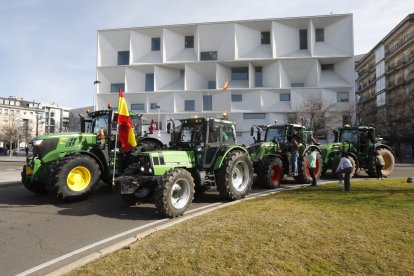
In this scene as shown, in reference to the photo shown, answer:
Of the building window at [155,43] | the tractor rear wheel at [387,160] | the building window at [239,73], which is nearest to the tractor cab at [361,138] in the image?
the tractor rear wheel at [387,160]

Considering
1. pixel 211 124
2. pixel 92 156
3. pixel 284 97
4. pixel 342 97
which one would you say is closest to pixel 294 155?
pixel 211 124

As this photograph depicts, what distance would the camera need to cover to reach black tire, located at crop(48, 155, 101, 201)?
8906mm

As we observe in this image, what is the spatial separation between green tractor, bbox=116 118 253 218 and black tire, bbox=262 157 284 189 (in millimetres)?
1994

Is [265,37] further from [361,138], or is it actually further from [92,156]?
[92,156]

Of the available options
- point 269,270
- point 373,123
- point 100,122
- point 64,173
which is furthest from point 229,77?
point 269,270

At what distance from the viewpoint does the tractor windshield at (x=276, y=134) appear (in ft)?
45.4

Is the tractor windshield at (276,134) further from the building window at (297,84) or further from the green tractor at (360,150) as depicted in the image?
the building window at (297,84)

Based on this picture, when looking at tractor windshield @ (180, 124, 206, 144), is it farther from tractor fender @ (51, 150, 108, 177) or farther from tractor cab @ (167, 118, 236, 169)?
tractor fender @ (51, 150, 108, 177)

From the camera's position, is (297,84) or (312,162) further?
(297,84)

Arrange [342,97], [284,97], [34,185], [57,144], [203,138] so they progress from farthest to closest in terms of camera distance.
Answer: [284,97], [342,97], [34,185], [57,144], [203,138]

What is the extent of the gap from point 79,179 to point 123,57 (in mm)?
40350

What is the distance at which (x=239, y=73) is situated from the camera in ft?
150

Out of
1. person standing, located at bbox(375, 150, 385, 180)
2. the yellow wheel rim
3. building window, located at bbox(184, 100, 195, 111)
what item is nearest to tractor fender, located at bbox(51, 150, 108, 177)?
the yellow wheel rim

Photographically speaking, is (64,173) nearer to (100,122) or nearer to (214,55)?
(100,122)
